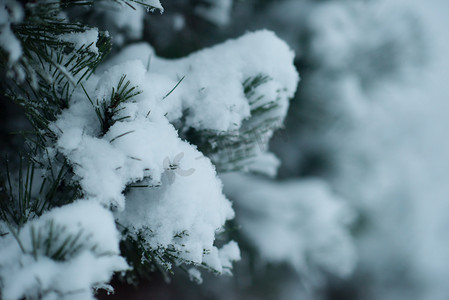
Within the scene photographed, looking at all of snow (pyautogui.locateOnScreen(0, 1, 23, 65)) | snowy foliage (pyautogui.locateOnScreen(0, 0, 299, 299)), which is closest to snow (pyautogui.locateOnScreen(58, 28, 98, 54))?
snowy foliage (pyautogui.locateOnScreen(0, 0, 299, 299))

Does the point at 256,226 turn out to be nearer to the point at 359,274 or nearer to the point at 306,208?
the point at 306,208

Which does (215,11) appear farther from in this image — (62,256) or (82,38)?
(62,256)

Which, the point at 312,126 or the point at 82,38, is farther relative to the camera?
the point at 312,126

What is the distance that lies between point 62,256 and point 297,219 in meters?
1.61

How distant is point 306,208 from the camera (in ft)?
6.37

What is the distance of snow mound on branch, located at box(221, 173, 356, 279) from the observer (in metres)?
1.81

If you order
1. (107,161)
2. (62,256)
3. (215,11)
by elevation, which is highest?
(215,11)

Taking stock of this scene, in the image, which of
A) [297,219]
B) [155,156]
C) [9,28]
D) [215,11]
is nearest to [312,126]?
[297,219]

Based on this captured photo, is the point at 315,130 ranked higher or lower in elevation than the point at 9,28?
higher

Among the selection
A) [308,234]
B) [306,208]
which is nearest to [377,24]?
[306,208]

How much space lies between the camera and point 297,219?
1.92 metres

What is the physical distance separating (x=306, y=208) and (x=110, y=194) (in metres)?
1.58

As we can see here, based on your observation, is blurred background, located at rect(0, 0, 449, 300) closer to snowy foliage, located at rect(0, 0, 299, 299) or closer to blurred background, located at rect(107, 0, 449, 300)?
blurred background, located at rect(107, 0, 449, 300)

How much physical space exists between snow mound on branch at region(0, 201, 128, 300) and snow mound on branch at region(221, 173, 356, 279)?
1.28m
